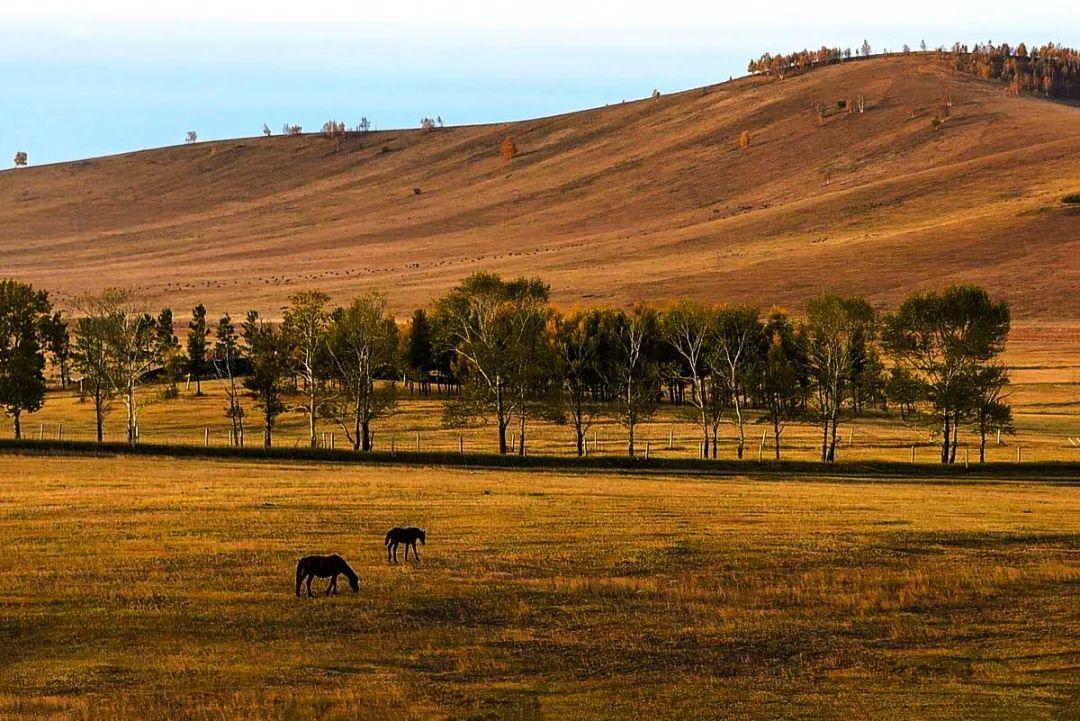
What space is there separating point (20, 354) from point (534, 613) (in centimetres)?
6478

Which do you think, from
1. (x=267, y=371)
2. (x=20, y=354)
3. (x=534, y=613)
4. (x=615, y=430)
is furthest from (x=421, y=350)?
(x=534, y=613)

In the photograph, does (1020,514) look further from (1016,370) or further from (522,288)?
(1016,370)

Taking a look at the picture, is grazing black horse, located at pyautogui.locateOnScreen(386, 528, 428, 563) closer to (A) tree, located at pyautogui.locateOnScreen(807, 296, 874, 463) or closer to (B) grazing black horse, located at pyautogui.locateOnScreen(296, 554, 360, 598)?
(B) grazing black horse, located at pyautogui.locateOnScreen(296, 554, 360, 598)

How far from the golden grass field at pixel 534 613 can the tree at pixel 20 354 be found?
125ft

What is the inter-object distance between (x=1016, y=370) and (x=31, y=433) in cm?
9571

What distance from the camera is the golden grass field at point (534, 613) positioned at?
20.6 meters

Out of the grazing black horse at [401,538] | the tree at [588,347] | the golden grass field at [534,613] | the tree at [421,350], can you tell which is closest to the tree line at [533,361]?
the tree at [588,347]

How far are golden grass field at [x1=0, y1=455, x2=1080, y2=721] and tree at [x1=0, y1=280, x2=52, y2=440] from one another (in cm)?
3813

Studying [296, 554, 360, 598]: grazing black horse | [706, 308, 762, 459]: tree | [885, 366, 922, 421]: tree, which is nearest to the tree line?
[885, 366, 922, 421]: tree

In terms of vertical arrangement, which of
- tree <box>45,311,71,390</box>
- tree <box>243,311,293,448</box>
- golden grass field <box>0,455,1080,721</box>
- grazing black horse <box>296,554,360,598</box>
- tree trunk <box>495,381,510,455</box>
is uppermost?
tree <box>45,311,71,390</box>

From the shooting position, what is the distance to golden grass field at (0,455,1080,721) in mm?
20641

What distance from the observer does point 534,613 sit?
2584 centimetres

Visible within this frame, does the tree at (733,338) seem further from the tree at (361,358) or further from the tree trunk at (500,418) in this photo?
the tree at (361,358)

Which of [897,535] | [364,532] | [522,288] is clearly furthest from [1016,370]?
[364,532]
